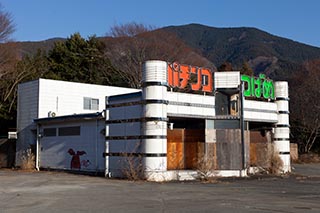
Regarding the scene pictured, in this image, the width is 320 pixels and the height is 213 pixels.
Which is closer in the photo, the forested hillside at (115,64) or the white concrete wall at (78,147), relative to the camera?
the white concrete wall at (78,147)

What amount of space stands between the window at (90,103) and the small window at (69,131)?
5098 millimetres

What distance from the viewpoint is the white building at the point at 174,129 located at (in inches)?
941

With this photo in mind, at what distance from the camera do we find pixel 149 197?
53.3 feet

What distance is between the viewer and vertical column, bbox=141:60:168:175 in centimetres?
2353

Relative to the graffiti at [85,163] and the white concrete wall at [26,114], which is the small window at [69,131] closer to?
the graffiti at [85,163]

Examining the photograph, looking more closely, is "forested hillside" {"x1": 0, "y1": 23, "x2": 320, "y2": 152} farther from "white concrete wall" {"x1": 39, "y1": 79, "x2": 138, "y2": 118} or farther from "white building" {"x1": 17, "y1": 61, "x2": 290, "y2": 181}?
"white building" {"x1": 17, "y1": 61, "x2": 290, "y2": 181}

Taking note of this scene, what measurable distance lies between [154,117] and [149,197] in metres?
7.85

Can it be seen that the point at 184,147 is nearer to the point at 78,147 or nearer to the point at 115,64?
the point at 78,147

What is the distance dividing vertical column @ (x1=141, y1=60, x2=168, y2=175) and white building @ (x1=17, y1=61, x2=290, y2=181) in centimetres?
5

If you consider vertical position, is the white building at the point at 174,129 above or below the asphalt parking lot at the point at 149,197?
above

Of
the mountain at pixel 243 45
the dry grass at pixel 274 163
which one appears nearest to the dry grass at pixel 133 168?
the dry grass at pixel 274 163

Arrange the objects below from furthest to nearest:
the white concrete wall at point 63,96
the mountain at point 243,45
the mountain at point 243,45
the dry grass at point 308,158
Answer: the mountain at point 243,45
the mountain at point 243,45
the dry grass at point 308,158
the white concrete wall at point 63,96

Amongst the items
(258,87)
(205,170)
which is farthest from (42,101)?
(258,87)

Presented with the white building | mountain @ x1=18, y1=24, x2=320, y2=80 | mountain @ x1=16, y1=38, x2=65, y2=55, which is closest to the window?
the white building
